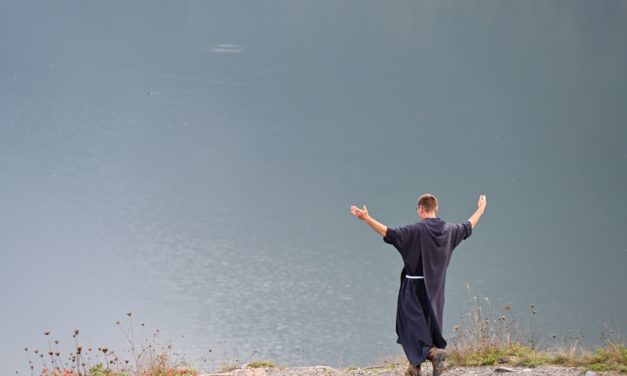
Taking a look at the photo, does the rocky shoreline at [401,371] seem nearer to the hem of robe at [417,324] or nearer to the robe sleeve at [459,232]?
the hem of robe at [417,324]

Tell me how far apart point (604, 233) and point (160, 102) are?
14.6 metres

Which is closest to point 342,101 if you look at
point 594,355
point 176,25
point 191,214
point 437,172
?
point 437,172

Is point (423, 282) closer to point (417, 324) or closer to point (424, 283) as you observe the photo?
point (424, 283)

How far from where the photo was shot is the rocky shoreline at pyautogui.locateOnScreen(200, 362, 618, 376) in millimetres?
6062

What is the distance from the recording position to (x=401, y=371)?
21.5 feet

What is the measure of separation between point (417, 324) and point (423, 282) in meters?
0.25

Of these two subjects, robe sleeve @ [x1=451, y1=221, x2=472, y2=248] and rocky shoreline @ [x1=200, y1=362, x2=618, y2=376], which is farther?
rocky shoreline @ [x1=200, y1=362, x2=618, y2=376]

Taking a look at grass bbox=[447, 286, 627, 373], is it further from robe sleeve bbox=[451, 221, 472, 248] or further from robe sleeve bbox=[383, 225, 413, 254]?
robe sleeve bbox=[383, 225, 413, 254]

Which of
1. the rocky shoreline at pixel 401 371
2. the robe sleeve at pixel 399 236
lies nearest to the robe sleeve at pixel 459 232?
the robe sleeve at pixel 399 236

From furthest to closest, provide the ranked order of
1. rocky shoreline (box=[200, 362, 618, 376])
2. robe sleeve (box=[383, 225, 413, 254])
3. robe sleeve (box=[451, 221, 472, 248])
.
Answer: rocky shoreline (box=[200, 362, 618, 376]) → robe sleeve (box=[451, 221, 472, 248]) → robe sleeve (box=[383, 225, 413, 254])

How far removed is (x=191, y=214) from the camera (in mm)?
17703

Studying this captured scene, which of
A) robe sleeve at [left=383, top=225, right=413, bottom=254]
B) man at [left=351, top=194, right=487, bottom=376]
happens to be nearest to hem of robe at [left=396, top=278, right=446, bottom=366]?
man at [left=351, top=194, right=487, bottom=376]

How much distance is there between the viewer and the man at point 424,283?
5.75 metres

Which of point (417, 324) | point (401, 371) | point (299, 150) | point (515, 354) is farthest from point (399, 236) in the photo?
point (299, 150)
